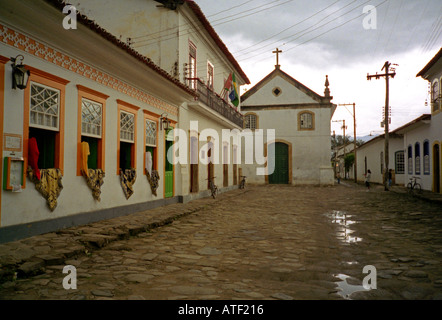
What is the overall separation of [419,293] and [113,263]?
376 cm

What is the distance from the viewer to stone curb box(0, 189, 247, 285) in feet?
13.6

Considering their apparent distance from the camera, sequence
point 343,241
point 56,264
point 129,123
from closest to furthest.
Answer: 1. point 56,264
2. point 343,241
3. point 129,123

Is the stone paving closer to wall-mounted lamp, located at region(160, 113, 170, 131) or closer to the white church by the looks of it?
wall-mounted lamp, located at region(160, 113, 170, 131)

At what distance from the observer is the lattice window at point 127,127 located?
8.89 metres

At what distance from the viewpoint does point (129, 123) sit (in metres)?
9.20

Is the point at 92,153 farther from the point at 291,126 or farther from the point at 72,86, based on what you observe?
the point at 291,126

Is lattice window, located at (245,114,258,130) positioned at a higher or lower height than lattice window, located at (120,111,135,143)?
higher

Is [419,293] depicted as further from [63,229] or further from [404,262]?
[63,229]

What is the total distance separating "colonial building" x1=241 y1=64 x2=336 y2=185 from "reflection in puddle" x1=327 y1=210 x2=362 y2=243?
16862 mm

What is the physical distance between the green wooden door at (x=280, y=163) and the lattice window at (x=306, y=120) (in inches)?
87.1

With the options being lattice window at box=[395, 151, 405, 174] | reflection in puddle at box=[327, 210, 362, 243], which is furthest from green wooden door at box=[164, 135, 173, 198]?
lattice window at box=[395, 151, 405, 174]

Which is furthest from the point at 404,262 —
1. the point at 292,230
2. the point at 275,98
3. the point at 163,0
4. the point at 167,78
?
the point at 275,98

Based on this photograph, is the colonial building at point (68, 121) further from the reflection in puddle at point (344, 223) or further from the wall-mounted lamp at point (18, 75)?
the reflection in puddle at point (344, 223)

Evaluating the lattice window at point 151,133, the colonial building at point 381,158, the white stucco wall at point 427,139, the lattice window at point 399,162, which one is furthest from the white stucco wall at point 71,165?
the lattice window at point 399,162
